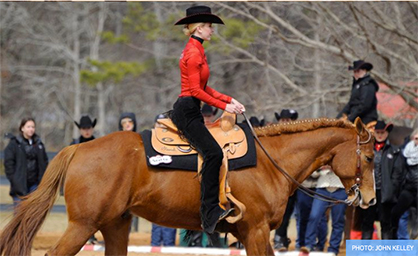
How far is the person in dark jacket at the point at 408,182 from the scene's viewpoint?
12344mm

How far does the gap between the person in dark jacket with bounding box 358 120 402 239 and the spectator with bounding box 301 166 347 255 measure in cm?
51

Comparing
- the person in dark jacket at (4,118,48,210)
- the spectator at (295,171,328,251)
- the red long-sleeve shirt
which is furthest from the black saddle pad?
the person in dark jacket at (4,118,48,210)

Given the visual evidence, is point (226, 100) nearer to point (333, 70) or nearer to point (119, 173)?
point (119, 173)

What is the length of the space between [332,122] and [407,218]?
605 cm

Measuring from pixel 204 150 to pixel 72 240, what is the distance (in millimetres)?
1684

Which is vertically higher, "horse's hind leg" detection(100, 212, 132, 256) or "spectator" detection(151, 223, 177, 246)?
"horse's hind leg" detection(100, 212, 132, 256)

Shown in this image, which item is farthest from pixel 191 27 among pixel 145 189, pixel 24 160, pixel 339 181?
pixel 24 160

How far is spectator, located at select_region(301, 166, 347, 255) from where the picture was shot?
40.1ft

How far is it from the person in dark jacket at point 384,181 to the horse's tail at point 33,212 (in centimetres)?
618

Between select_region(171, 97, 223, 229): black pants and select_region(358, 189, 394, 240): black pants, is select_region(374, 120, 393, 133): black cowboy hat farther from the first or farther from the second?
select_region(171, 97, 223, 229): black pants

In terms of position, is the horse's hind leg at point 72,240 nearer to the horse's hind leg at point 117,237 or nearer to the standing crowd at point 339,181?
the horse's hind leg at point 117,237

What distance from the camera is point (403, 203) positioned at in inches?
492

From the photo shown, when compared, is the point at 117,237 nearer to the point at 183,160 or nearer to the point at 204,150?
the point at 183,160

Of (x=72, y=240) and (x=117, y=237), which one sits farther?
(x=117, y=237)
